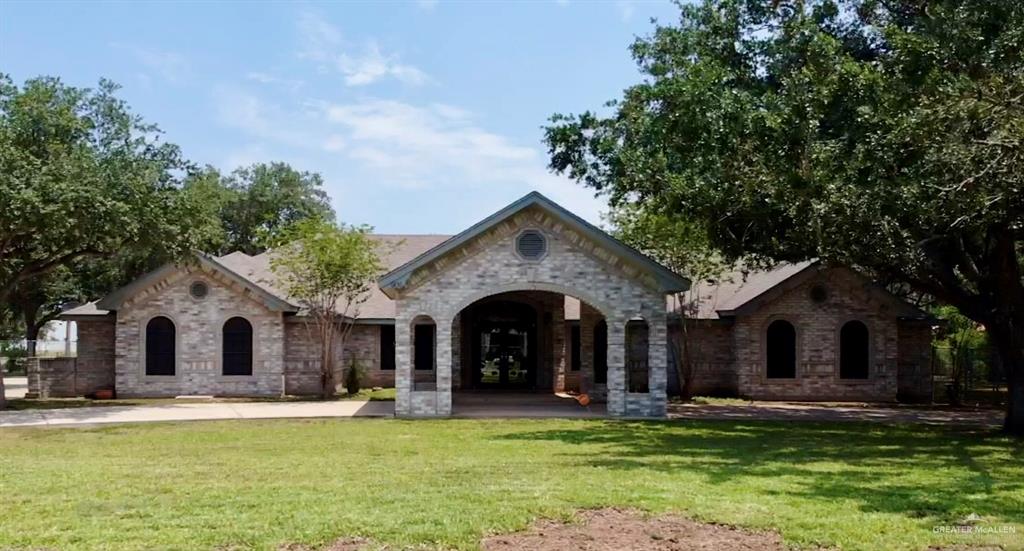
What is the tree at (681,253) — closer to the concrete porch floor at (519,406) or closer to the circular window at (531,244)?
the concrete porch floor at (519,406)

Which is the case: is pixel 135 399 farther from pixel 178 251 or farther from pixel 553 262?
pixel 553 262

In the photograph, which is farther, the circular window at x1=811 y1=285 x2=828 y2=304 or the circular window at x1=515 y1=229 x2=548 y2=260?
the circular window at x1=811 y1=285 x2=828 y2=304

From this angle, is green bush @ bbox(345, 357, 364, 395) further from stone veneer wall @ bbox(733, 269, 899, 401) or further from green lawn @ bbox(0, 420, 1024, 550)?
stone veneer wall @ bbox(733, 269, 899, 401)

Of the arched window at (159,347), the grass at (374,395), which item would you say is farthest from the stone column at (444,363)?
the arched window at (159,347)

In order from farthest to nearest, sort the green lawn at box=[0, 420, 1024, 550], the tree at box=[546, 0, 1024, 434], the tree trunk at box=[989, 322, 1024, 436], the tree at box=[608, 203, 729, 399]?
the tree at box=[608, 203, 729, 399] < the tree trunk at box=[989, 322, 1024, 436] < the tree at box=[546, 0, 1024, 434] < the green lawn at box=[0, 420, 1024, 550]

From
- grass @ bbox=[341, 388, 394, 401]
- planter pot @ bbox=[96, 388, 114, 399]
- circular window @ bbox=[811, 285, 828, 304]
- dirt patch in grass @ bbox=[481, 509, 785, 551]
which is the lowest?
grass @ bbox=[341, 388, 394, 401]

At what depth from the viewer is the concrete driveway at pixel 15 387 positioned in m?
29.5

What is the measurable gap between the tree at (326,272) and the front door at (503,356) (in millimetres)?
4430

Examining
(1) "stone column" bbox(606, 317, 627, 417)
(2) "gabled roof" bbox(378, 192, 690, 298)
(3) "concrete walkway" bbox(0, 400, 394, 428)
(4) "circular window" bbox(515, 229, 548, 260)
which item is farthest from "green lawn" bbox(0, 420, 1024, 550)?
(4) "circular window" bbox(515, 229, 548, 260)

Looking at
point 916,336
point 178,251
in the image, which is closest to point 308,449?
point 178,251

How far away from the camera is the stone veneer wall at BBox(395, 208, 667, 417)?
67.2 ft

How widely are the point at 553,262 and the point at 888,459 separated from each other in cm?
899

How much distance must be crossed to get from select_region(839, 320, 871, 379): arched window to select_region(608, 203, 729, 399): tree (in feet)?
13.5

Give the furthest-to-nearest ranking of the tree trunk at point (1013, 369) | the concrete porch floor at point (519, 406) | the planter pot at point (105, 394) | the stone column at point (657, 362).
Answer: the planter pot at point (105, 394) → the concrete porch floor at point (519, 406) → the stone column at point (657, 362) → the tree trunk at point (1013, 369)
